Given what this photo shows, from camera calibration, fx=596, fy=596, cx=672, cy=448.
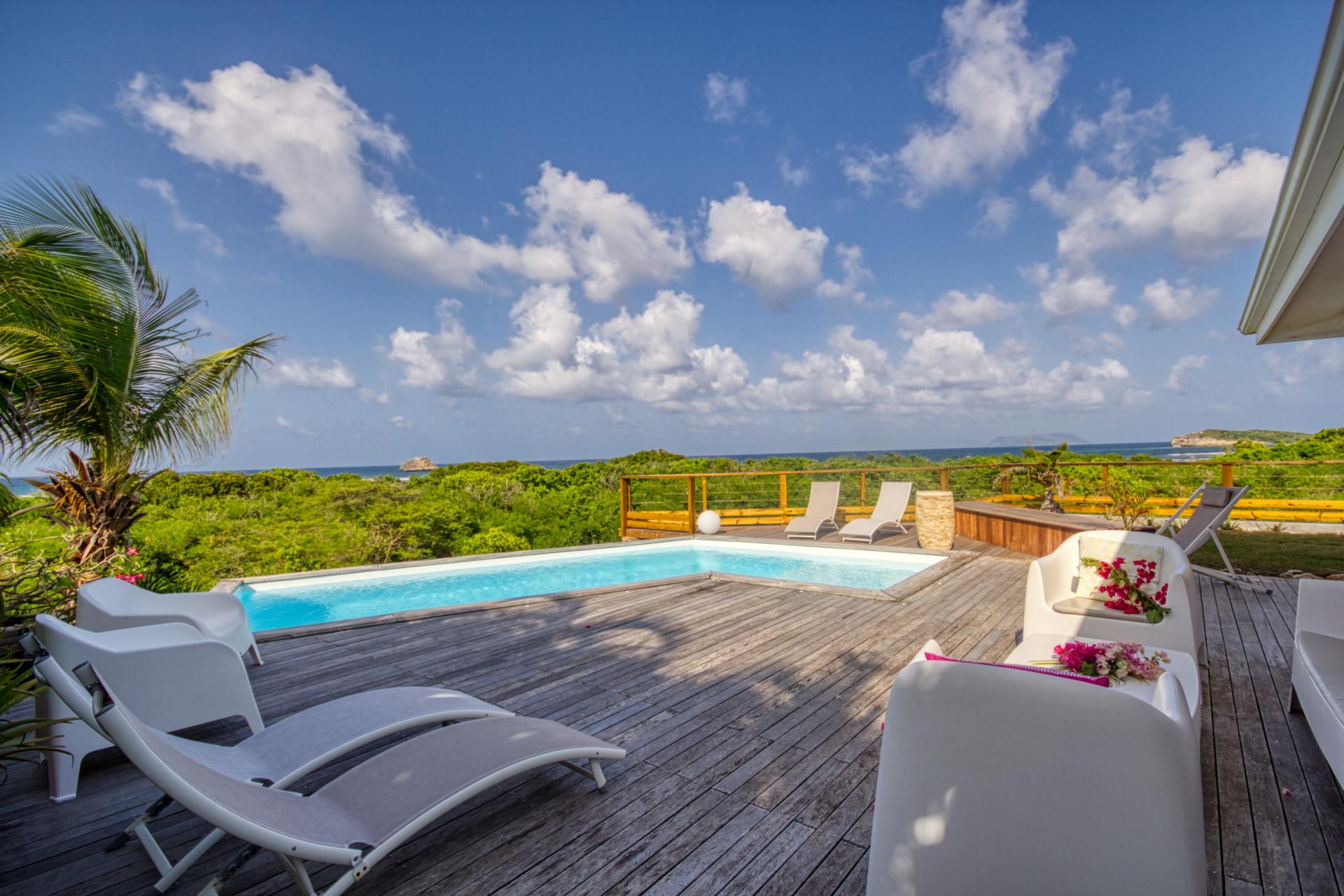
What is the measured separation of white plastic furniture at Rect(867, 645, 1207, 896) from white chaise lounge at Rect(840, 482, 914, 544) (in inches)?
269

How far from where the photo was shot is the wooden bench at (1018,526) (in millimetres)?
6211

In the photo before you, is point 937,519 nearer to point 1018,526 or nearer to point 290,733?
point 1018,526

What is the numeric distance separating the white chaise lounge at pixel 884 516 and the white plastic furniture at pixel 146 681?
6.84 meters

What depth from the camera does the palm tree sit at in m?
3.76

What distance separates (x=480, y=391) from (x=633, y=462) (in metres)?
11.0

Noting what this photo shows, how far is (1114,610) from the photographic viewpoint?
3.13 metres

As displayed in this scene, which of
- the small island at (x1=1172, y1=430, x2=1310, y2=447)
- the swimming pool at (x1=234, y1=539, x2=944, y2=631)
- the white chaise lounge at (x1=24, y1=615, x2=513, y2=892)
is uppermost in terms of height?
the small island at (x1=1172, y1=430, x2=1310, y2=447)

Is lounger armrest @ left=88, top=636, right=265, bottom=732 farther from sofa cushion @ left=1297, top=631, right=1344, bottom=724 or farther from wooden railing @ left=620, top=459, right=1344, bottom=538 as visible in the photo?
wooden railing @ left=620, top=459, right=1344, bottom=538

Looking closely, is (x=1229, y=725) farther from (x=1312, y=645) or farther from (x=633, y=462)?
(x=633, y=462)

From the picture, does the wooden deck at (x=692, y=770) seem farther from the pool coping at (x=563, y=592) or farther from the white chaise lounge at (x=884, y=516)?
the white chaise lounge at (x=884, y=516)

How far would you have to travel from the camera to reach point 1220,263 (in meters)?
11.3

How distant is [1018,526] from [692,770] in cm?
607

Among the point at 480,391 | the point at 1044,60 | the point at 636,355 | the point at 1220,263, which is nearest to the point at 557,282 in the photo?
the point at 636,355

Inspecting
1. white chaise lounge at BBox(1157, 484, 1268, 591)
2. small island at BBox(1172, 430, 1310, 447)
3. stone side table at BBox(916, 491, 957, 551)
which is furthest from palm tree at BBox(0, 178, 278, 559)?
small island at BBox(1172, 430, 1310, 447)
